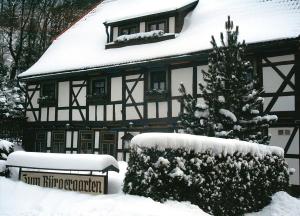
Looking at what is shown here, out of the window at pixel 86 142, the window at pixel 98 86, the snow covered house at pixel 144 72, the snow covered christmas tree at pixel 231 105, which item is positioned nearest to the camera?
the snow covered christmas tree at pixel 231 105

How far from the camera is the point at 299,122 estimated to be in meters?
13.9

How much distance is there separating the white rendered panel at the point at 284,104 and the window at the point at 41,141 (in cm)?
1265

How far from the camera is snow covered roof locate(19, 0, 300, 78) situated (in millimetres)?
15438

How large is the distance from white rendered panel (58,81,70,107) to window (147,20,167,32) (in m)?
5.34

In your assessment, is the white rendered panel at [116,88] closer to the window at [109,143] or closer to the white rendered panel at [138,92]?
the white rendered panel at [138,92]

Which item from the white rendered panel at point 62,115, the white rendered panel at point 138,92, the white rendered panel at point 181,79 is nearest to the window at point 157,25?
the white rendered panel at point 181,79

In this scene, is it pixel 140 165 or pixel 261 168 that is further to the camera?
pixel 261 168

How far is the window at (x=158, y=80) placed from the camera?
17484 millimetres

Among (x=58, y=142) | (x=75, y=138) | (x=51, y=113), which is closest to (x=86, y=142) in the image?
(x=75, y=138)

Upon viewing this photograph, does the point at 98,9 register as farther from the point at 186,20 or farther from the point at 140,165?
the point at 140,165

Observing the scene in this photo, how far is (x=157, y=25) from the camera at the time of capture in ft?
61.9

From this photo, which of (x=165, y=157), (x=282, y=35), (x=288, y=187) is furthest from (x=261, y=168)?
(x=282, y=35)

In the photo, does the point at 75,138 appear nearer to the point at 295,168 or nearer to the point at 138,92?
the point at 138,92

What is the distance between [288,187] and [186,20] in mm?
10040
